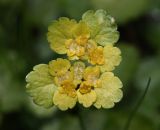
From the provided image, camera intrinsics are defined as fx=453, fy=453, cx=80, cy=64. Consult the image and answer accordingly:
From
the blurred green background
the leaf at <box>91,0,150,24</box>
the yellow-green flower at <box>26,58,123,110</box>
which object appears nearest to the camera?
the yellow-green flower at <box>26,58,123,110</box>

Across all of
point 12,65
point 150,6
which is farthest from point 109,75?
point 150,6

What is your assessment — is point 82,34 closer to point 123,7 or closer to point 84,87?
point 84,87

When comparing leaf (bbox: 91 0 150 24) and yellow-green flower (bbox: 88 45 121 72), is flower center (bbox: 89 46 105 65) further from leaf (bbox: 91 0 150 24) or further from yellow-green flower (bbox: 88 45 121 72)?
leaf (bbox: 91 0 150 24)

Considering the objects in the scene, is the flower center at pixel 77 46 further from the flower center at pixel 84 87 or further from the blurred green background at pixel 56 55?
the blurred green background at pixel 56 55

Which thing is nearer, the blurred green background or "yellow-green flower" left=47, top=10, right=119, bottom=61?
"yellow-green flower" left=47, top=10, right=119, bottom=61

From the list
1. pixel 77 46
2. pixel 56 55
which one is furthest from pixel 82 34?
pixel 56 55

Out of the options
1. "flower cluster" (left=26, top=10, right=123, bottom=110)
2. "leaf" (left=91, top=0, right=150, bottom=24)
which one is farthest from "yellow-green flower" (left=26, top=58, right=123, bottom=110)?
"leaf" (left=91, top=0, right=150, bottom=24)
